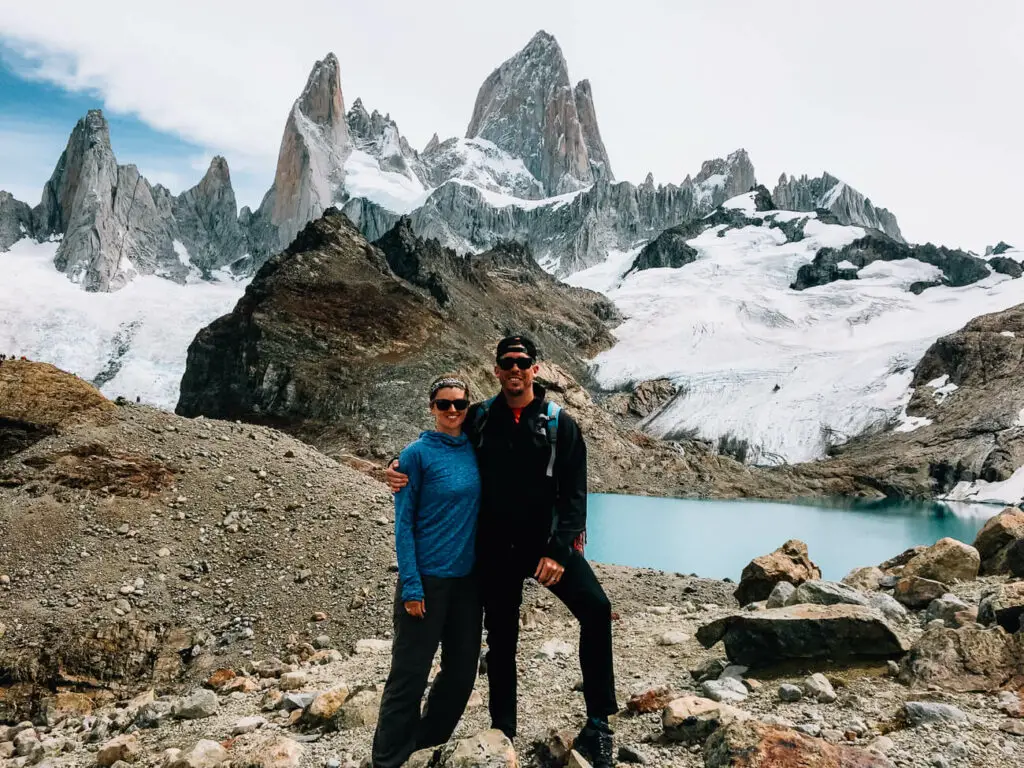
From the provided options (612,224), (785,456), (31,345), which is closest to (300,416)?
(785,456)

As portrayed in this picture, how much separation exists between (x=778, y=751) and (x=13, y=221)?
159 metres

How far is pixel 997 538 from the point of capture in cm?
984

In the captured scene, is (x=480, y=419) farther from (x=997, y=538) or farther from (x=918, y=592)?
(x=997, y=538)

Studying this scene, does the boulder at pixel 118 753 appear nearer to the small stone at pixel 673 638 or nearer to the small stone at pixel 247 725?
the small stone at pixel 247 725

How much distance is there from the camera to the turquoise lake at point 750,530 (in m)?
26.8

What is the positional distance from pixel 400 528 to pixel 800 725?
112 inches

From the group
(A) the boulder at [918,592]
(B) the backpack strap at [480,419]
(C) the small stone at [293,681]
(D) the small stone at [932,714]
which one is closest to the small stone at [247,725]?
(C) the small stone at [293,681]

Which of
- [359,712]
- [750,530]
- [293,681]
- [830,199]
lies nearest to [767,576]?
[293,681]

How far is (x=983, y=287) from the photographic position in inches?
4365

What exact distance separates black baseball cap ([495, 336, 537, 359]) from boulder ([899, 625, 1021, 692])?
Result: 362 centimetres

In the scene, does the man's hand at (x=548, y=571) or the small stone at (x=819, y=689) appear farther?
the small stone at (x=819, y=689)

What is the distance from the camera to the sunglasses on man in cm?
474

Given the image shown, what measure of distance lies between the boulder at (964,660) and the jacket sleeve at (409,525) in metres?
3.64

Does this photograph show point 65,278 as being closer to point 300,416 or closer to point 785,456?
point 300,416
